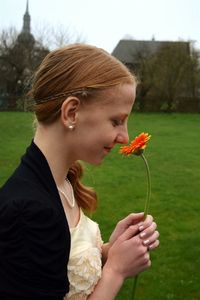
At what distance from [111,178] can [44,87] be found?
9.75 m

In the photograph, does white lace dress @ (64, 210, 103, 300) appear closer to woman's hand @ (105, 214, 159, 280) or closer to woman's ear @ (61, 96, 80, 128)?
woman's hand @ (105, 214, 159, 280)

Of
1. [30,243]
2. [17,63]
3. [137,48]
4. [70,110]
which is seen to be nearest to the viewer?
[30,243]

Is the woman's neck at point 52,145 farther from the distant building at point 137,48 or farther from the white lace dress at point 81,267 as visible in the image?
the distant building at point 137,48

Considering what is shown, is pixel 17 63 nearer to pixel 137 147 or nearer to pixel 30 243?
pixel 137 147

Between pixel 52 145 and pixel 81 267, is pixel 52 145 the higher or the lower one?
the higher one

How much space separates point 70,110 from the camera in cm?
163

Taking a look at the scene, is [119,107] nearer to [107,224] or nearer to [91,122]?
[91,122]


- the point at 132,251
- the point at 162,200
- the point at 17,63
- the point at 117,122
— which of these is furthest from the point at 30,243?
the point at 17,63

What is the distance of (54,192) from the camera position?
5.21 feet

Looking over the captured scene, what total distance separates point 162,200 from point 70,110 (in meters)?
7.84

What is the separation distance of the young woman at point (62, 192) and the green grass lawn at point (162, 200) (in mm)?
1174

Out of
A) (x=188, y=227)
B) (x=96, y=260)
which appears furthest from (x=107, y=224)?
(x=96, y=260)

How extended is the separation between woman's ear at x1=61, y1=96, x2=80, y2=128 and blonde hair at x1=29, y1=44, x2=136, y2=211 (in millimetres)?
23

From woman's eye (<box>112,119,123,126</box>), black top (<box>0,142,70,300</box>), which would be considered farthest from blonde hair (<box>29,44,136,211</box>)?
black top (<box>0,142,70,300</box>)
